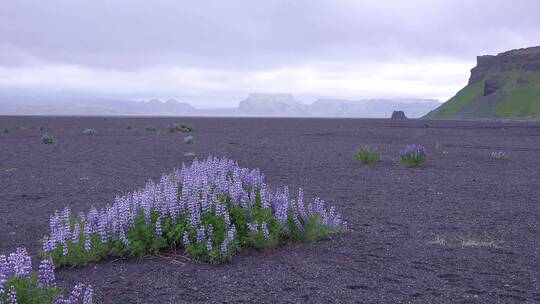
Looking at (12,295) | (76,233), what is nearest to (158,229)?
(76,233)

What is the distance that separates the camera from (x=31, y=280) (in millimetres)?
4270

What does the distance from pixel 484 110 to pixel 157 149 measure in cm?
14676

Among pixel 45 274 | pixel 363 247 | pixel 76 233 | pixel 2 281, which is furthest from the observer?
pixel 363 247

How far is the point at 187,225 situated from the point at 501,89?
17298 cm

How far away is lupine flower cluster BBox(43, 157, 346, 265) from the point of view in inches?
246

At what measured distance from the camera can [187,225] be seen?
6.41 meters

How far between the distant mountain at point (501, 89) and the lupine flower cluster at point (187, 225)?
144416 millimetres

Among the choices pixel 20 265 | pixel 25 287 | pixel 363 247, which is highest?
pixel 20 265

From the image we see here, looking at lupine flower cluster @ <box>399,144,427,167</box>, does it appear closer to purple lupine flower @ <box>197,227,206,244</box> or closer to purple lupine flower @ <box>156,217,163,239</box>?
purple lupine flower @ <box>197,227,206,244</box>

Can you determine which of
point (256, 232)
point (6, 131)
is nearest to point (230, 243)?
point (256, 232)

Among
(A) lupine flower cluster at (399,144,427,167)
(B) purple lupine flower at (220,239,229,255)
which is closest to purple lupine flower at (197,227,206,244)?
(B) purple lupine flower at (220,239,229,255)

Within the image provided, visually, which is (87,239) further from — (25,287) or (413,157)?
(413,157)

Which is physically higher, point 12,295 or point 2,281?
point 2,281

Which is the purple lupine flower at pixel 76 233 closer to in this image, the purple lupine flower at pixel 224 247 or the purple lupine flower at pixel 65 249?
the purple lupine flower at pixel 65 249
